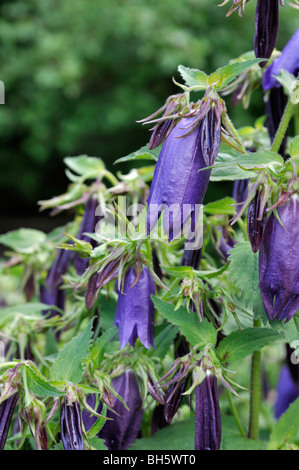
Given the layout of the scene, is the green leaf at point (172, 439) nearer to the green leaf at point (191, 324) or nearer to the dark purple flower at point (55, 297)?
the green leaf at point (191, 324)

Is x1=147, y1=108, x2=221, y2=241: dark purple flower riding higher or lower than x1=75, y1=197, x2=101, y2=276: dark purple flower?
higher

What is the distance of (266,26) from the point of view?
58 cm

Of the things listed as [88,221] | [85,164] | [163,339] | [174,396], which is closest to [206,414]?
[174,396]

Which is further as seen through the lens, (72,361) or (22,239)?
(22,239)

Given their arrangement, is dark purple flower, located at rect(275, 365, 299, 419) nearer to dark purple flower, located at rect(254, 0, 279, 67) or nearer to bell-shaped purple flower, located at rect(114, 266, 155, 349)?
bell-shaped purple flower, located at rect(114, 266, 155, 349)

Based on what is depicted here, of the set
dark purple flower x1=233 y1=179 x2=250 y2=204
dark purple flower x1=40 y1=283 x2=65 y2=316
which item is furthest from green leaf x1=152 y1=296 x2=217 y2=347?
dark purple flower x1=40 y1=283 x2=65 y2=316

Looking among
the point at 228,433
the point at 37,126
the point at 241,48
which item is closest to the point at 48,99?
the point at 37,126

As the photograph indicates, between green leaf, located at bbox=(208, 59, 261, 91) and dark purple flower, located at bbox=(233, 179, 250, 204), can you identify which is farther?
dark purple flower, located at bbox=(233, 179, 250, 204)

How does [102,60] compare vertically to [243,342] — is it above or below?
above

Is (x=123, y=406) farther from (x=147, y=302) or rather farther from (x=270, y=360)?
(x=270, y=360)

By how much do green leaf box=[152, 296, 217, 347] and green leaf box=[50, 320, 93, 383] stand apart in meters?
0.08

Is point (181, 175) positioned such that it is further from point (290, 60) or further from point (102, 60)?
point (102, 60)

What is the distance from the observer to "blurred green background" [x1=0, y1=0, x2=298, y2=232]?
4.30m

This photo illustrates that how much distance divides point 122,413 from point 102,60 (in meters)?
4.50
